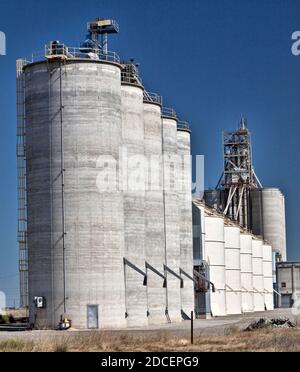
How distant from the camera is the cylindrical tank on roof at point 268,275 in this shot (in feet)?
371

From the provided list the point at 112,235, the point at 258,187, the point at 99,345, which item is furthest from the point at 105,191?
the point at 258,187

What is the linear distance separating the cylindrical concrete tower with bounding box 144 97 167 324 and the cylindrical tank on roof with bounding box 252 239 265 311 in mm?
44226

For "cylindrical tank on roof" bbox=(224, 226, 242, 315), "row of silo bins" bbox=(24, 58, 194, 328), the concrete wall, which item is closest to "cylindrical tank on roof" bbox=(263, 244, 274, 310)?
the concrete wall

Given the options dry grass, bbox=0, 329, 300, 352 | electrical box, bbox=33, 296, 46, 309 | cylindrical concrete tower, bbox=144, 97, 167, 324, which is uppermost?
cylindrical concrete tower, bbox=144, 97, 167, 324

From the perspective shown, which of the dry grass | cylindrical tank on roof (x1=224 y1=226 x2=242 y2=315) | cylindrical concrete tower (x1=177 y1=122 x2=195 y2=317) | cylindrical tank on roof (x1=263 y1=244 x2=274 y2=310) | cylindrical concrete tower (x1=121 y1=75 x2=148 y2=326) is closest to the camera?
the dry grass

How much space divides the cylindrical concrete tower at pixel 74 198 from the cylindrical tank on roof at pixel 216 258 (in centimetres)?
2555

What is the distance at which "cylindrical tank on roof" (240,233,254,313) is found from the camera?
99012 millimetres

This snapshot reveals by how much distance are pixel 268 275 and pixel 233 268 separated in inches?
1056

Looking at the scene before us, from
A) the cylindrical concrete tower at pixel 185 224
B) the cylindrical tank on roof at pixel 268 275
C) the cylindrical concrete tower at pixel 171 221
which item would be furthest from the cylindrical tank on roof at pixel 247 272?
the cylindrical concrete tower at pixel 171 221

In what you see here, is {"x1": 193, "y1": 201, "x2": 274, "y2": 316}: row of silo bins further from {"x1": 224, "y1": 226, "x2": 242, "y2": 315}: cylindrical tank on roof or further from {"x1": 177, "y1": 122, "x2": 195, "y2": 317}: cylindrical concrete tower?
{"x1": 177, "y1": 122, "x2": 195, "y2": 317}: cylindrical concrete tower

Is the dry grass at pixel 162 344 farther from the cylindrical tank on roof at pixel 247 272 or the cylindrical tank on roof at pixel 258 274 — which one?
the cylindrical tank on roof at pixel 258 274

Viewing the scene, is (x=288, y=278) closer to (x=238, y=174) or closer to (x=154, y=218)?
(x=238, y=174)
